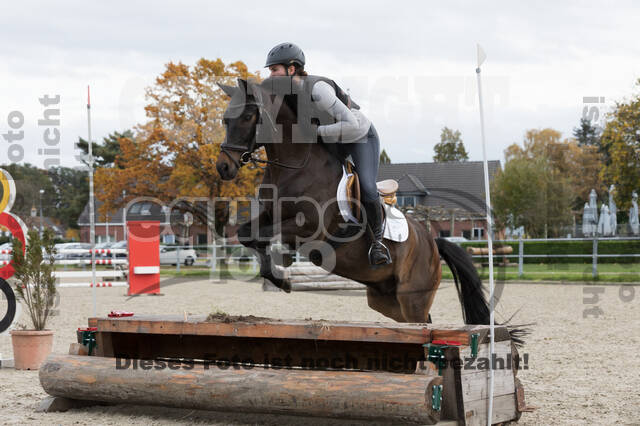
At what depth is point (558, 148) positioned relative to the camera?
50.6 m

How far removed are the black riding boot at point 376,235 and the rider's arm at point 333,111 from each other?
531 millimetres

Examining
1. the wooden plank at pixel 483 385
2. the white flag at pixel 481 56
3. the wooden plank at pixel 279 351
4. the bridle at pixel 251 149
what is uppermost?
the white flag at pixel 481 56

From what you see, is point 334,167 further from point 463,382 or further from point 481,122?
point 463,382

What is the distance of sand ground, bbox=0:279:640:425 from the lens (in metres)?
3.87

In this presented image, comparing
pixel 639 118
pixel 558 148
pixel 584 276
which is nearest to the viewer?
pixel 584 276

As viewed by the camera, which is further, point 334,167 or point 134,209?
point 134,209

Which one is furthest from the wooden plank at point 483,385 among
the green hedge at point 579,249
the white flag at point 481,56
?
the green hedge at point 579,249

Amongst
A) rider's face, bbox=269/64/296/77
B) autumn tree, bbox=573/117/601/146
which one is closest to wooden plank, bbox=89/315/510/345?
rider's face, bbox=269/64/296/77

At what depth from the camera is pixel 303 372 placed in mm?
3312

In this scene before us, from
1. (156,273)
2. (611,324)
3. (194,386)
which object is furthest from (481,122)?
(156,273)

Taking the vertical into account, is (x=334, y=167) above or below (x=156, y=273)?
above

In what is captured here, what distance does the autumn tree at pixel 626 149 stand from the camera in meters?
17.7

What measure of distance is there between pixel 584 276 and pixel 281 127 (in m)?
13.3

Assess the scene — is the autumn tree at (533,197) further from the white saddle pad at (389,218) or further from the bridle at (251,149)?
the bridle at (251,149)
